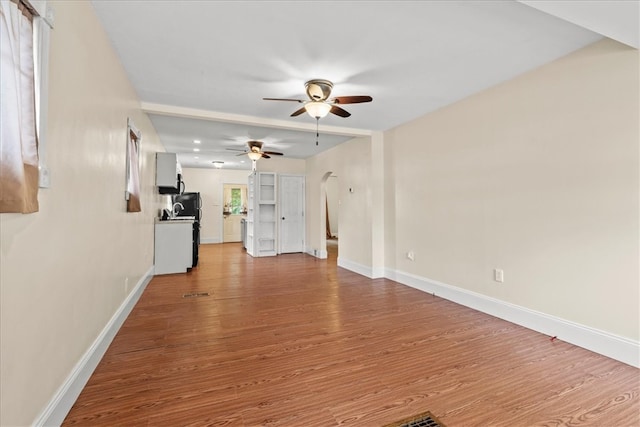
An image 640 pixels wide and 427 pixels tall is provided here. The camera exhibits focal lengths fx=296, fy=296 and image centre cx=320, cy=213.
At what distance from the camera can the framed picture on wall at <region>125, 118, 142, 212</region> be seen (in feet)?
10.5

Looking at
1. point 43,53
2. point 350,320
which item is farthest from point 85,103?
point 350,320

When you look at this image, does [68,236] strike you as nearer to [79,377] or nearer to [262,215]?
[79,377]

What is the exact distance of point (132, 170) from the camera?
10.8ft

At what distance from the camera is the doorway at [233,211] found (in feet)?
33.6

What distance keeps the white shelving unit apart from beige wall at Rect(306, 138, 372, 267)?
1.19 meters

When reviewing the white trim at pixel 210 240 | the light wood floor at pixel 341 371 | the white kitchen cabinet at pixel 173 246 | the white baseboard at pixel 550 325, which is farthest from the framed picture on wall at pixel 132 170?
the white trim at pixel 210 240

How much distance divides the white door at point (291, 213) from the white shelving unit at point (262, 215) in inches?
8.3

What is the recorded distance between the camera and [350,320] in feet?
10.3

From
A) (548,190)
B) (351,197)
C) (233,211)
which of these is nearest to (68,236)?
(548,190)

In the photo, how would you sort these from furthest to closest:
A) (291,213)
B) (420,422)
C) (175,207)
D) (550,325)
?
(291,213) → (175,207) → (550,325) → (420,422)

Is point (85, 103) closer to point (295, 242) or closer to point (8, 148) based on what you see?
point (8, 148)

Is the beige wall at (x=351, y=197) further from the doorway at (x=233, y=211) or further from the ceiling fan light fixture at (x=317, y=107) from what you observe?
the doorway at (x=233, y=211)

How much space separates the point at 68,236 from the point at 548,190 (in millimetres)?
3851

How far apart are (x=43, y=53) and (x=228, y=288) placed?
3533mm
